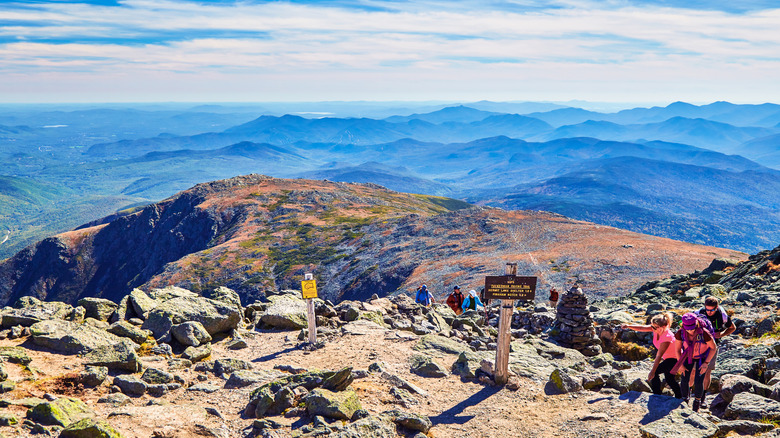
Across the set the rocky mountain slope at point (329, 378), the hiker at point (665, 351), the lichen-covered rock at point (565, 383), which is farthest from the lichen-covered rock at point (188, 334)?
the hiker at point (665, 351)

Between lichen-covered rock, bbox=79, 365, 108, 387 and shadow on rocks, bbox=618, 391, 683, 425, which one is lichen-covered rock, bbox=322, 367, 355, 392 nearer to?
lichen-covered rock, bbox=79, 365, 108, 387

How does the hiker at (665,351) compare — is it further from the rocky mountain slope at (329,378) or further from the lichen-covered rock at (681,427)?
the lichen-covered rock at (681,427)

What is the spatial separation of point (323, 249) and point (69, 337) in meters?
72.5

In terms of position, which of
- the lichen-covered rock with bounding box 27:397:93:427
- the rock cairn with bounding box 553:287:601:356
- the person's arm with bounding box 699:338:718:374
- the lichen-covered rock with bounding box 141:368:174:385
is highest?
the person's arm with bounding box 699:338:718:374

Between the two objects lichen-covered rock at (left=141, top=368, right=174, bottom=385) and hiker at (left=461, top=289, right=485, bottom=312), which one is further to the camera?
hiker at (left=461, top=289, right=485, bottom=312)

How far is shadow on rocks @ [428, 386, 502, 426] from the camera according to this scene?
12383 mm

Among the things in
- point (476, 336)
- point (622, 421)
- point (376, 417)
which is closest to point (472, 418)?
point (376, 417)

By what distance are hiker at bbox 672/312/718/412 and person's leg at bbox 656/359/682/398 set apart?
0.12 meters

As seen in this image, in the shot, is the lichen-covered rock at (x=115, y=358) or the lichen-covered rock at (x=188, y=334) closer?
the lichen-covered rock at (x=115, y=358)

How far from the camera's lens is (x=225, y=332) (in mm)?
18688

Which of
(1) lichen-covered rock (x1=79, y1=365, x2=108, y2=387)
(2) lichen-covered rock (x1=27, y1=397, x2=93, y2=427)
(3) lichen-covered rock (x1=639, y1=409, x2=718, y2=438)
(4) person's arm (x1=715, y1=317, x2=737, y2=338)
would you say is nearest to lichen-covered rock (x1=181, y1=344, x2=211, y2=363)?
(1) lichen-covered rock (x1=79, y1=365, x2=108, y2=387)

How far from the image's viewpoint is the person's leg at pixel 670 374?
1223 centimetres

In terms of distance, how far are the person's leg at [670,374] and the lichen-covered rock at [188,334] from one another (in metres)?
13.7

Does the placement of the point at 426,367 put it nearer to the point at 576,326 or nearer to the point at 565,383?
the point at 565,383
